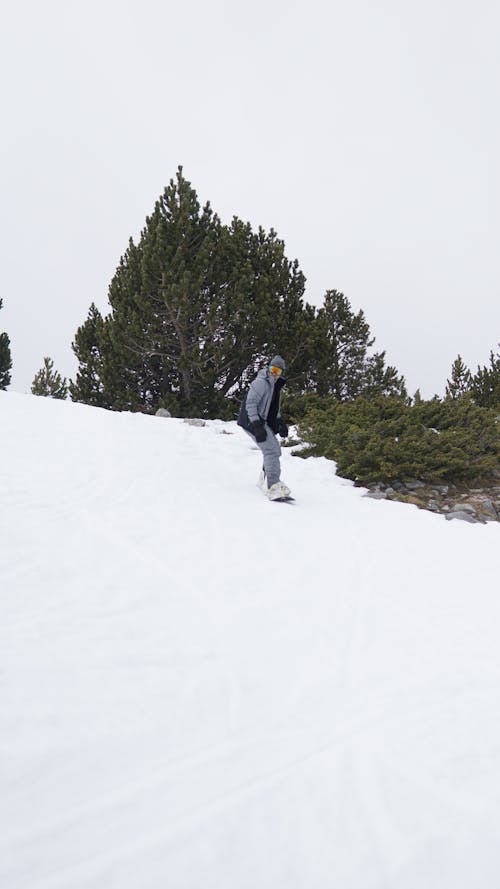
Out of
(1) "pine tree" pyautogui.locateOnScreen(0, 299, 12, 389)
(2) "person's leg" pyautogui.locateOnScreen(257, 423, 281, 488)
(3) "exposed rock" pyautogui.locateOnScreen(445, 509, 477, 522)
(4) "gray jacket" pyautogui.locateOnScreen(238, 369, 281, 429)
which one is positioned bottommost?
(3) "exposed rock" pyautogui.locateOnScreen(445, 509, 477, 522)

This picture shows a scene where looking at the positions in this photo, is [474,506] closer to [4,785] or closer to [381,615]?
[381,615]

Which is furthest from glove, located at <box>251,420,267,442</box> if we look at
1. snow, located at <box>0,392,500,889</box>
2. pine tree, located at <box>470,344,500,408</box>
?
pine tree, located at <box>470,344,500,408</box>

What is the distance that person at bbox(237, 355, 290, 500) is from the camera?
649 centimetres

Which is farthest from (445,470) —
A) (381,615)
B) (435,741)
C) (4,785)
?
(4,785)

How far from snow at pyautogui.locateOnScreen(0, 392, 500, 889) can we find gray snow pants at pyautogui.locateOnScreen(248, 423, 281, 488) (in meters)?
1.76

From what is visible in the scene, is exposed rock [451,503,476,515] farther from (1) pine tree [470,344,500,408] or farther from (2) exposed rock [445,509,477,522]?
(1) pine tree [470,344,500,408]

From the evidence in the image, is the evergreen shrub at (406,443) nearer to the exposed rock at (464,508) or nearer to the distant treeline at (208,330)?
the exposed rock at (464,508)

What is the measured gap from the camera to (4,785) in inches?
70.4

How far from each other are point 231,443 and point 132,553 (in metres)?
5.96

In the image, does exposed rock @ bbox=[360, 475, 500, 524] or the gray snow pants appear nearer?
the gray snow pants

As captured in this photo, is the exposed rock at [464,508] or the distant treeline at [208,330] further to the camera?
the distant treeline at [208,330]

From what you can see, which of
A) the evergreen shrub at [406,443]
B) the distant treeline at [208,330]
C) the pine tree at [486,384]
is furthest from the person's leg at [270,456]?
the pine tree at [486,384]

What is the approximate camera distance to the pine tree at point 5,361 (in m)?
23.4

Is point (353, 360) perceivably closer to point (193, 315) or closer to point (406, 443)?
point (193, 315)
